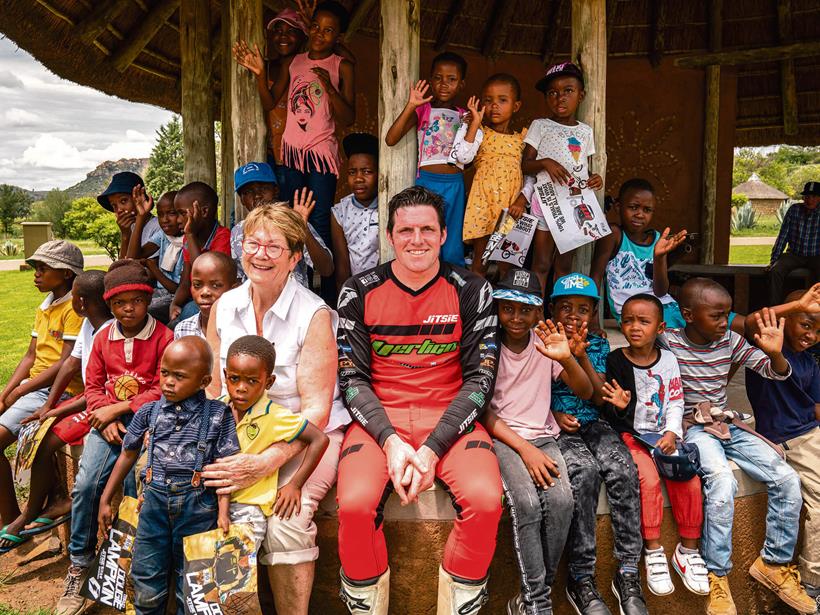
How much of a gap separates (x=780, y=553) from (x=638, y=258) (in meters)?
1.73

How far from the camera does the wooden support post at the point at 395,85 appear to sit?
3.56 metres

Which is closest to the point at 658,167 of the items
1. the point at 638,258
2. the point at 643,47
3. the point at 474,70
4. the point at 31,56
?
the point at 643,47

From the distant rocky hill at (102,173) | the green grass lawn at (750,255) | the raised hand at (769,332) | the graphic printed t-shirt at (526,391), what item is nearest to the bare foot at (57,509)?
the graphic printed t-shirt at (526,391)

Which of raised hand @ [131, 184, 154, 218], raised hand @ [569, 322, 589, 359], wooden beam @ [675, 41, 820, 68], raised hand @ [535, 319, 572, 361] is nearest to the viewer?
raised hand @ [535, 319, 572, 361]

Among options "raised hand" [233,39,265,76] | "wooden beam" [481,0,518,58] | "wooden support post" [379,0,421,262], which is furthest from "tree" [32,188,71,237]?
"wooden support post" [379,0,421,262]

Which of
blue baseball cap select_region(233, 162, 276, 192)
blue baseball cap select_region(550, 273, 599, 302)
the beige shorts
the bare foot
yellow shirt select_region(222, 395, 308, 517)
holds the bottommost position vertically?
the bare foot

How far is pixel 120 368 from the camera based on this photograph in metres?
3.15

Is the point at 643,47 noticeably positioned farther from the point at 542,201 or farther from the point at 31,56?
the point at 31,56

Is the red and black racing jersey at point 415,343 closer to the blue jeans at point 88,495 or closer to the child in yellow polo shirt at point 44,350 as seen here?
the blue jeans at point 88,495

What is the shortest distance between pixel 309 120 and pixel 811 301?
9.85ft

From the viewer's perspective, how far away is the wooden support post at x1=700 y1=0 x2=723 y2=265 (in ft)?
26.4

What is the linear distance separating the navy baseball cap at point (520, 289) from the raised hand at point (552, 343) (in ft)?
0.53

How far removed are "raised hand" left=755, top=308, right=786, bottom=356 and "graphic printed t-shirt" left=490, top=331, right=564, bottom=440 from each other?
0.97 metres

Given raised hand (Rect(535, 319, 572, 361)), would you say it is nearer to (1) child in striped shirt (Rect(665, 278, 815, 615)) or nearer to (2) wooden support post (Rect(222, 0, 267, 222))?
(1) child in striped shirt (Rect(665, 278, 815, 615))
